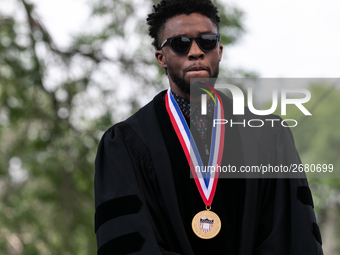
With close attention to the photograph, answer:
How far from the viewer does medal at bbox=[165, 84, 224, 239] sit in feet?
7.15

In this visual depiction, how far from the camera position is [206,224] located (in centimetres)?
218

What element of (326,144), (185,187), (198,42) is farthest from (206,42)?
(326,144)

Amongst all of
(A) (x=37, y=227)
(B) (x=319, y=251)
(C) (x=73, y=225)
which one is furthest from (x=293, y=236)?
(A) (x=37, y=227)

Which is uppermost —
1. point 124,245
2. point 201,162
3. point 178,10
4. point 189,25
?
point 178,10

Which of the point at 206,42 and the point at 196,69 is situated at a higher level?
the point at 206,42

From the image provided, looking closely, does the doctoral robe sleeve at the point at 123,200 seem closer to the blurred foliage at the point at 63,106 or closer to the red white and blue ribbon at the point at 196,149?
the red white and blue ribbon at the point at 196,149

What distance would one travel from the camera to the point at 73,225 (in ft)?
20.7

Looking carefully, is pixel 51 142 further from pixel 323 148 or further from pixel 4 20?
pixel 323 148

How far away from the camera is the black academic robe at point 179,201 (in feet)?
7.00

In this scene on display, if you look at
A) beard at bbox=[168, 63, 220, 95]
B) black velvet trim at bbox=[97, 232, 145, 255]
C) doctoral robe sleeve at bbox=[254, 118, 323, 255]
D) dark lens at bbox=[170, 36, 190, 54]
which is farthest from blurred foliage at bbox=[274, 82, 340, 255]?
black velvet trim at bbox=[97, 232, 145, 255]

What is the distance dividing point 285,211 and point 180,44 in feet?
3.17

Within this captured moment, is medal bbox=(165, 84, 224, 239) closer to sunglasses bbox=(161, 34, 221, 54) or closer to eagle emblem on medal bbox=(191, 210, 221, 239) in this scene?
eagle emblem on medal bbox=(191, 210, 221, 239)

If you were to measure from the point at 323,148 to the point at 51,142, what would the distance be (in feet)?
55.6

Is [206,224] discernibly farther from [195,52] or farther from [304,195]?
[195,52]
